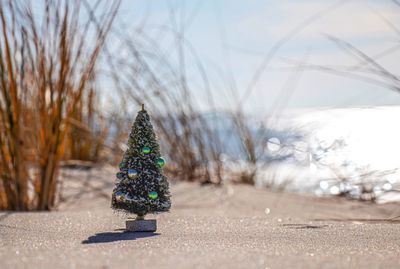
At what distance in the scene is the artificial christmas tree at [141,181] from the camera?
2.98 metres

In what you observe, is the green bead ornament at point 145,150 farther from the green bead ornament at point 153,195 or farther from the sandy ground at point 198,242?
the sandy ground at point 198,242

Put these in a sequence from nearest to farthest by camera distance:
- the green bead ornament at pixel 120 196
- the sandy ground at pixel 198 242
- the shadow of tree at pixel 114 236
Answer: the sandy ground at pixel 198 242 → the shadow of tree at pixel 114 236 → the green bead ornament at pixel 120 196

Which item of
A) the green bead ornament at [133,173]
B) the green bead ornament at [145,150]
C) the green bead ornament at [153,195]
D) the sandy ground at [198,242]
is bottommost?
the sandy ground at [198,242]

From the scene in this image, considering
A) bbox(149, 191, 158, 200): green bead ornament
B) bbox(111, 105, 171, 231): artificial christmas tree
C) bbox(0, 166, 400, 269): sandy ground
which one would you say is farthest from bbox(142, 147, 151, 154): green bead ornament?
bbox(0, 166, 400, 269): sandy ground

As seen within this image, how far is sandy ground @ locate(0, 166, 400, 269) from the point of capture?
2172mm

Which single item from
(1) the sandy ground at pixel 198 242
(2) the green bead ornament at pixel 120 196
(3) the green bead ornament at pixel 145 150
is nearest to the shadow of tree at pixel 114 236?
(1) the sandy ground at pixel 198 242

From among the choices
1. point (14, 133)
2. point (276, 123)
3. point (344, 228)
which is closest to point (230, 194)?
point (276, 123)

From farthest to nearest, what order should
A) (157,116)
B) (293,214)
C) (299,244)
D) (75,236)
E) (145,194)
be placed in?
→ (157,116) → (293,214) → (145,194) → (75,236) → (299,244)

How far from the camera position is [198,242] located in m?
2.56

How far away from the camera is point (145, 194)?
118 inches

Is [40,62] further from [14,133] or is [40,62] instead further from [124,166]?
[124,166]

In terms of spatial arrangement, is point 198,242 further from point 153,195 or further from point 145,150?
point 145,150

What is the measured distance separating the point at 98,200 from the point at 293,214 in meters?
1.09

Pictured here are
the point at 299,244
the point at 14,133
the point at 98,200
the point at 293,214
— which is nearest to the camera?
the point at 299,244
